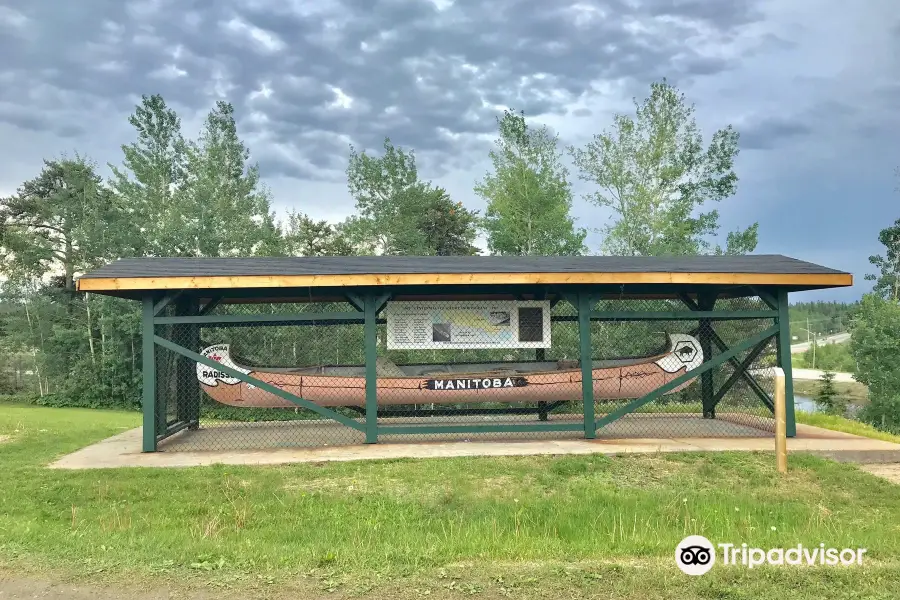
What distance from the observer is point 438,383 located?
961 cm

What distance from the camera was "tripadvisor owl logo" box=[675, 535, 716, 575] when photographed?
12.9ft

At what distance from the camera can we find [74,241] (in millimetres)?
26531

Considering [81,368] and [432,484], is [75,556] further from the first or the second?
[81,368]

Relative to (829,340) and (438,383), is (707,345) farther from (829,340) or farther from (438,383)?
(829,340)

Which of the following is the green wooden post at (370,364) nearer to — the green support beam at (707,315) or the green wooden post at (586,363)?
the green wooden post at (586,363)

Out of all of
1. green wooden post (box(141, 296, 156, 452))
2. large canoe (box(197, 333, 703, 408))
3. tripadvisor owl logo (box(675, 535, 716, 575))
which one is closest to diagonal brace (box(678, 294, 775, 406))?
large canoe (box(197, 333, 703, 408))

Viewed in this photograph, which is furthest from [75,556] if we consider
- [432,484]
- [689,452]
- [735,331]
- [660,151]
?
[660,151]

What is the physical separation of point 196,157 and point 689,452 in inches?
1023

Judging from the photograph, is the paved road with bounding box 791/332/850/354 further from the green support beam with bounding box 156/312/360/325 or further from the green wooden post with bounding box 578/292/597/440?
the green support beam with bounding box 156/312/360/325

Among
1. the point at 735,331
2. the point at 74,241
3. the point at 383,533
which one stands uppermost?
the point at 74,241

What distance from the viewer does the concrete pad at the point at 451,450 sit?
790 cm

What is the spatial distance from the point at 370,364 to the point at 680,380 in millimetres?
4504

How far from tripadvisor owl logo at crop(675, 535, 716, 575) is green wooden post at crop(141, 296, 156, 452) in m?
6.93

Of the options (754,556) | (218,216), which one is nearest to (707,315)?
(754,556)
